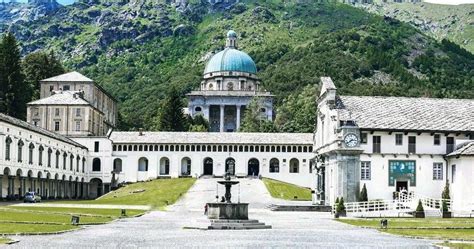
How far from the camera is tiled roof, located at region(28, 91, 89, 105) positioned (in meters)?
133

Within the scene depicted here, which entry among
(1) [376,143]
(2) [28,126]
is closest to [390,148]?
(1) [376,143]

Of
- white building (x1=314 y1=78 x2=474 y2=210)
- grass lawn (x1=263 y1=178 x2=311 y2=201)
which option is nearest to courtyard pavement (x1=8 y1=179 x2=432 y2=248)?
white building (x1=314 y1=78 x2=474 y2=210)

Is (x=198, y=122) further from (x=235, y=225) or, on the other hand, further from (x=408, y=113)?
(x=235, y=225)

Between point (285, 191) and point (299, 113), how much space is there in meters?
43.7

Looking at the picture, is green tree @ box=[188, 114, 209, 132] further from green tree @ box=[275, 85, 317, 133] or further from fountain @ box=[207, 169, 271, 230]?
fountain @ box=[207, 169, 271, 230]

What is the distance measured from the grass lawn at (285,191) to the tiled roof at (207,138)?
36.9ft

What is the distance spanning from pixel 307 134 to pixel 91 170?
34383 mm

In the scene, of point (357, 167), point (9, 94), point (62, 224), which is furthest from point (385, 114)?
point (9, 94)

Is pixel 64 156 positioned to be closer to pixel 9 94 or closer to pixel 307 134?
pixel 9 94

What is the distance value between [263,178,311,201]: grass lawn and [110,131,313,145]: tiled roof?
11245mm

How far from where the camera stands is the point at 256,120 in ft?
527

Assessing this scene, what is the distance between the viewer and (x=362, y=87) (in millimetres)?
187500

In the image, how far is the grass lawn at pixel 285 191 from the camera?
104 meters

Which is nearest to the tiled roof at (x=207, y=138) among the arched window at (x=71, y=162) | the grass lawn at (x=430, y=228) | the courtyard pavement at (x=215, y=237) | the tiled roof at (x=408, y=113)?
the arched window at (x=71, y=162)
